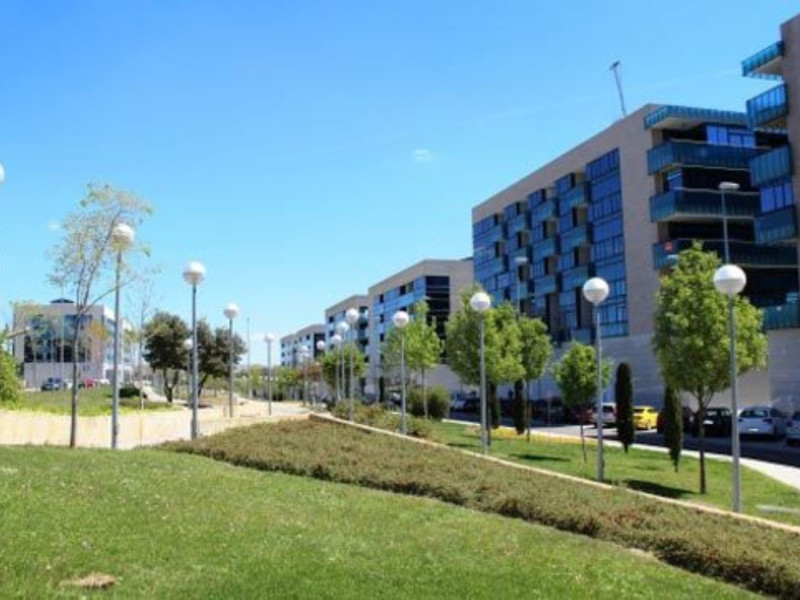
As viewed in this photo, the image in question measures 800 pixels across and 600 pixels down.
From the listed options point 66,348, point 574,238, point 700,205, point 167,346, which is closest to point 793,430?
point 700,205

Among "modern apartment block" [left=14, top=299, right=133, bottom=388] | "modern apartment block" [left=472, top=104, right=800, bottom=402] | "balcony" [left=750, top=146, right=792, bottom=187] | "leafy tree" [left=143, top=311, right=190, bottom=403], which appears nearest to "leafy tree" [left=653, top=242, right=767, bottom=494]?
"balcony" [left=750, top=146, right=792, bottom=187]

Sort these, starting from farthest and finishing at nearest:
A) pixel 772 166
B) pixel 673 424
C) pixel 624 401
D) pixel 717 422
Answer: pixel 772 166, pixel 717 422, pixel 624 401, pixel 673 424

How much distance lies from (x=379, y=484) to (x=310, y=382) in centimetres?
7258

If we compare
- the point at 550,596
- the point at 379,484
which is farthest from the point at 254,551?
the point at 379,484

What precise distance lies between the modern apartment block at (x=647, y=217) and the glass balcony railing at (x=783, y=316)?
3509 mm

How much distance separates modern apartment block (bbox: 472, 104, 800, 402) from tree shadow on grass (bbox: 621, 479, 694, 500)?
90.5 feet

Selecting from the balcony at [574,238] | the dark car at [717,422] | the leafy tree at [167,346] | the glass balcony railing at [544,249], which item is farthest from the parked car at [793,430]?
the glass balcony railing at [544,249]

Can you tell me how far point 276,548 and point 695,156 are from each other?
52.8m

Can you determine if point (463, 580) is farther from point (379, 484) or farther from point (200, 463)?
point (200, 463)

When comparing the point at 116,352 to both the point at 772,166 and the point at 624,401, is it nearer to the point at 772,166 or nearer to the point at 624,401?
the point at 624,401

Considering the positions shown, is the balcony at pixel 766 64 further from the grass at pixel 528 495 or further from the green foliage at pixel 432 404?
the grass at pixel 528 495

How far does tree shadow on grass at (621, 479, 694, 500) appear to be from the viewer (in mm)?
19727

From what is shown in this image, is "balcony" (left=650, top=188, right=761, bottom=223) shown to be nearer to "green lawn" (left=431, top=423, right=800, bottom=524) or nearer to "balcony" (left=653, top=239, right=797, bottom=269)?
"balcony" (left=653, top=239, right=797, bottom=269)

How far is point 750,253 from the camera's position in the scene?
56.0m
